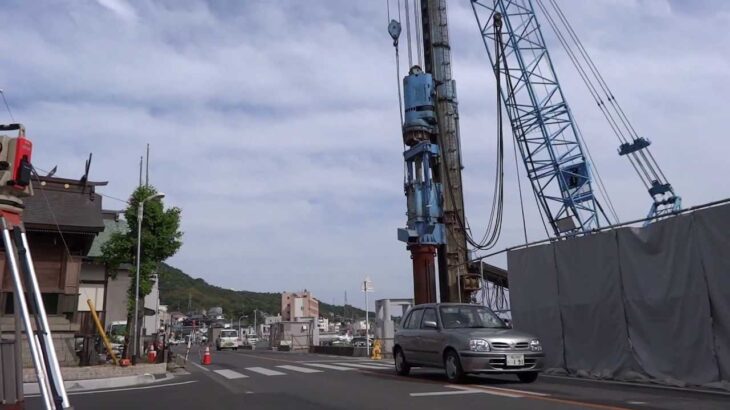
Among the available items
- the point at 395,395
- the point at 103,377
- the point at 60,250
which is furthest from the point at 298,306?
the point at 395,395

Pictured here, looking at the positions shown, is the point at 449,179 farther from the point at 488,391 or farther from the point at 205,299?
the point at 205,299

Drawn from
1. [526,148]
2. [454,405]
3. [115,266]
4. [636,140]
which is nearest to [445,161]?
[526,148]

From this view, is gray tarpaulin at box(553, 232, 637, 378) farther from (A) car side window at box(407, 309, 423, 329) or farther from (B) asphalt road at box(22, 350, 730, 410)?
(A) car side window at box(407, 309, 423, 329)

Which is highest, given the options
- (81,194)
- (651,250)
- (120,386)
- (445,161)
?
(445,161)

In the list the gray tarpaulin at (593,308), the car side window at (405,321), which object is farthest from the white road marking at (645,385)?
the car side window at (405,321)

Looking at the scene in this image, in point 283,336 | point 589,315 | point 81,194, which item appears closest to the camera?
point 589,315

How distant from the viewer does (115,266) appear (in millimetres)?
26531

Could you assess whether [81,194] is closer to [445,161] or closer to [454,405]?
[445,161]

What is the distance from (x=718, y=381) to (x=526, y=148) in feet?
86.8

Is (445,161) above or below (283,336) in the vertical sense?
above

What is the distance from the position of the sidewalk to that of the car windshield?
26.9 ft

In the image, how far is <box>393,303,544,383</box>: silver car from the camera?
11234 mm

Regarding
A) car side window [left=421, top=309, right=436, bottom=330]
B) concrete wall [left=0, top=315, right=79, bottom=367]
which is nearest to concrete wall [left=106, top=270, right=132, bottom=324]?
concrete wall [left=0, top=315, right=79, bottom=367]

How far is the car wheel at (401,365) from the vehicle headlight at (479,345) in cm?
294
